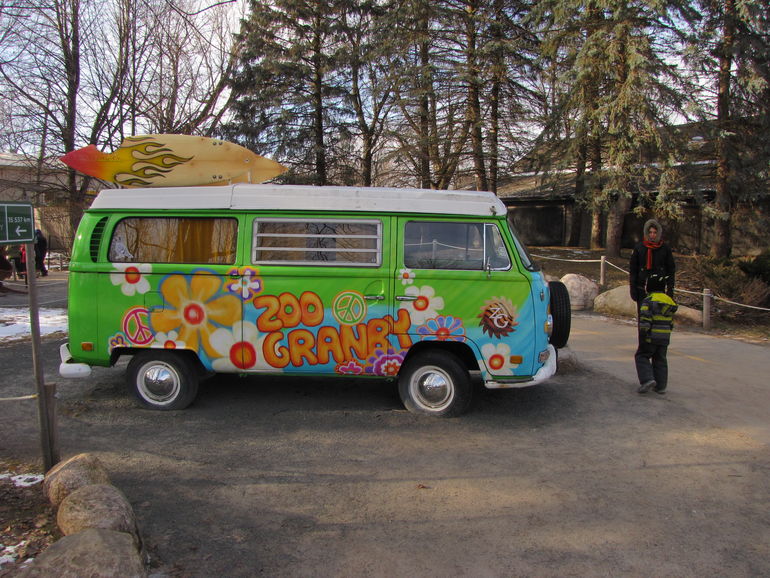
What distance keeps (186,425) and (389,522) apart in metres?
2.56

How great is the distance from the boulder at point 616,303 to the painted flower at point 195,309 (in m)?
9.48

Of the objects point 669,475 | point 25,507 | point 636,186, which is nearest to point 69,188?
point 25,507

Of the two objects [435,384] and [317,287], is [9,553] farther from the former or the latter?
[435,384]

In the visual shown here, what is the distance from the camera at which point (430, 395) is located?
18.0ft

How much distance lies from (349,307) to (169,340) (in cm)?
182

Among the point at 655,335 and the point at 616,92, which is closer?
the point at 655,335

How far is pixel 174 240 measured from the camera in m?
5.47

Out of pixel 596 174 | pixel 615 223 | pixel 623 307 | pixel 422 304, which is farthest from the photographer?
pixel 615 223

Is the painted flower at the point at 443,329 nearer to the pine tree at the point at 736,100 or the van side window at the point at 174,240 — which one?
the van side window at the point at 174,240

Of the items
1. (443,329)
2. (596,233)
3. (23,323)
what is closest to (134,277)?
(443,329)

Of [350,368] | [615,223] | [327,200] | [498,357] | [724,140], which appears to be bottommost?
[350,368]

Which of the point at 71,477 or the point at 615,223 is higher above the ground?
the point at 615,223

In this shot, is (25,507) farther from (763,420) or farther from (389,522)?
(763,420)

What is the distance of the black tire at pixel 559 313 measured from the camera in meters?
5.73
